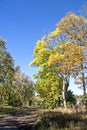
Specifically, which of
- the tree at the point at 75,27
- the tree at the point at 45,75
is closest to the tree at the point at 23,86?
the tree at the point at 45,75

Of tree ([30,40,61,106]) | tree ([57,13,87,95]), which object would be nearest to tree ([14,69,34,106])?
tree ([30,40,61,106])

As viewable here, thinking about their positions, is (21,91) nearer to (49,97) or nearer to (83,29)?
(49,97)

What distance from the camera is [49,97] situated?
51438mm

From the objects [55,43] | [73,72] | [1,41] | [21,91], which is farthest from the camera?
[21,91]

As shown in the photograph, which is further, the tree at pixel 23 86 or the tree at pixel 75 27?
the tree at pixel 23 86

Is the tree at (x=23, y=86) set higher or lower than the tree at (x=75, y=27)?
higher

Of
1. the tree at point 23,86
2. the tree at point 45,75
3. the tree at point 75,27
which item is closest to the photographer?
the tree at point 75,27

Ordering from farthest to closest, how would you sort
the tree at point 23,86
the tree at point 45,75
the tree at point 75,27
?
the tree at point 23,86 < the tree at point 45,75 < the tree at point 75,27

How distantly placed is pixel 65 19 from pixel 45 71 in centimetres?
2067

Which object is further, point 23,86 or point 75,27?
point 23,86

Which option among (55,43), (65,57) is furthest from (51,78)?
(65,57)

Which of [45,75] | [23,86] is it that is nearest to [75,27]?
[45,75]

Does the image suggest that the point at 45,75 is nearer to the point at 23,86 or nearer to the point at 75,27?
the point at 75,27

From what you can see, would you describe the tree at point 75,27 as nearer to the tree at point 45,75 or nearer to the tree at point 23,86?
the tree at point 45,75
